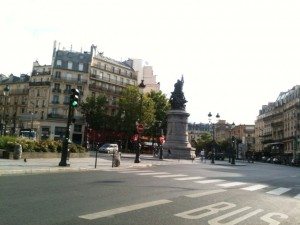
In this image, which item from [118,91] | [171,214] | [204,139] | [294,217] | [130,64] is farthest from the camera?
[204,139]

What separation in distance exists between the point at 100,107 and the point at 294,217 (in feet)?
239

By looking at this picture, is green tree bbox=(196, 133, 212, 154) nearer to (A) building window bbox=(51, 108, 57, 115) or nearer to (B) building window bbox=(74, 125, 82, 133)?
(B) building window bbox=(74, 125, 82, 133)

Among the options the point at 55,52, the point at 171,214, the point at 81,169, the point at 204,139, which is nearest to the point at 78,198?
the point at 171,214

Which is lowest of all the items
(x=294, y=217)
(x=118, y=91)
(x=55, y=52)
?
Result: (x=294, y=217)

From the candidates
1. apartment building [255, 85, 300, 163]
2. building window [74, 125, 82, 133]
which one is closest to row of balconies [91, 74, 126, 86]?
building window [74, 125, 82, 133]

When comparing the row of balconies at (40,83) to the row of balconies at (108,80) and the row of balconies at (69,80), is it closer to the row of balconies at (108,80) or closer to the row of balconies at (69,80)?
the row of balconies at (69,80)

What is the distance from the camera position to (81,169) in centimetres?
2058

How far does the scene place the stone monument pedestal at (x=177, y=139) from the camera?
49.4 metres

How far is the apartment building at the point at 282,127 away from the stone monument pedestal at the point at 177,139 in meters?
36.2

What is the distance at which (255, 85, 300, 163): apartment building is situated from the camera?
93.7 m

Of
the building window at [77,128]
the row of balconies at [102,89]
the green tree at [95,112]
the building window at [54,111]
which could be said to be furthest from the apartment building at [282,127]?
the building window at [54,111]

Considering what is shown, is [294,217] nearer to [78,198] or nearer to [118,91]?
[78,198]

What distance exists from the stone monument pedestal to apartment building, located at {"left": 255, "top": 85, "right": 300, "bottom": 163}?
119 feet

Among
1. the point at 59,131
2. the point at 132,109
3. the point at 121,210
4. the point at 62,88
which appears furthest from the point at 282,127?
the point at 121,210
